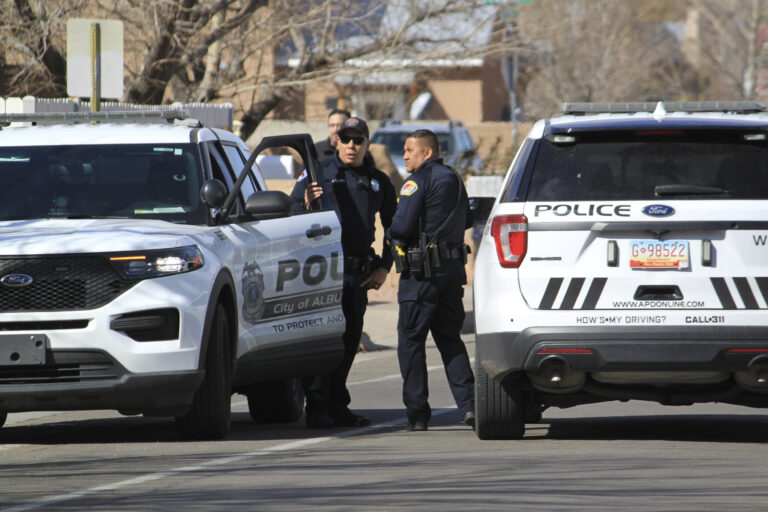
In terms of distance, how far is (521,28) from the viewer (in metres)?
24.5

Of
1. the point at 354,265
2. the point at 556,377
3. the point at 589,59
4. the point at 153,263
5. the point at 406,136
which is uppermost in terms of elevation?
the point at 589,59

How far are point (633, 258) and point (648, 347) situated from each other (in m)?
0.48

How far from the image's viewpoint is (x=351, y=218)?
419 inches

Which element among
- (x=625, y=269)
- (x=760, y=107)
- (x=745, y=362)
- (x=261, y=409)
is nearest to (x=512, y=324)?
(x=625, y=269)

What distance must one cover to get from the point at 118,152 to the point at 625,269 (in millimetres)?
3394

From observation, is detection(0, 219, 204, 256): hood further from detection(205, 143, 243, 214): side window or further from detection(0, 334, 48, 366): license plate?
detection(205, 143, 243, 214): side window

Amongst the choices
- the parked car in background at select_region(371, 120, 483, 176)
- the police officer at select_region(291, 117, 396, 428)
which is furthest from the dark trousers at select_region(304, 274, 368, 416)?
the parked car in background at select_region(371, 120, 483, 176)

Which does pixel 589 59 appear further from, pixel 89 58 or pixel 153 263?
pixel 153 263

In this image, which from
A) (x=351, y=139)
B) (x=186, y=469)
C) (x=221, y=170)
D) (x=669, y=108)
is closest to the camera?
(x=186, y=469)

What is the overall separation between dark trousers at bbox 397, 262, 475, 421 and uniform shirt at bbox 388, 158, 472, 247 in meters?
0.23

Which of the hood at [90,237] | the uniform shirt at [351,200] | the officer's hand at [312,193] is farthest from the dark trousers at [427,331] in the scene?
the hood at [90,237]

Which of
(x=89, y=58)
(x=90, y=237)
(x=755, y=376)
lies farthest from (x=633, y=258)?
(x=89, y=58)

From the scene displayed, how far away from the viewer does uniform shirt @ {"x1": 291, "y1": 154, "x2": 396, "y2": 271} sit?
10.6 meters

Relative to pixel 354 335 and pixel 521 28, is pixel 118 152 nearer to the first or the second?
pixel 354 335
